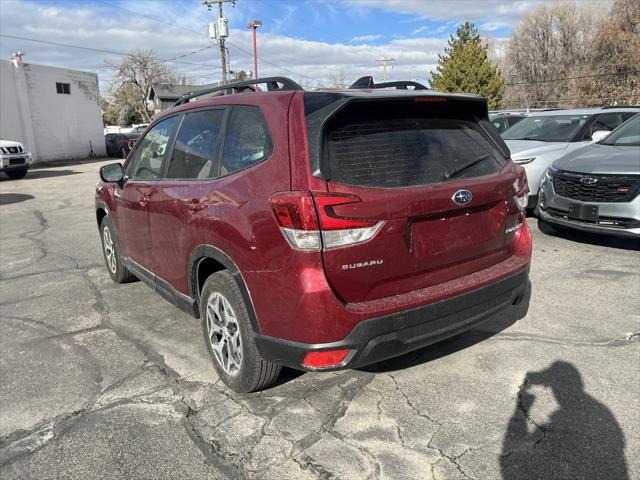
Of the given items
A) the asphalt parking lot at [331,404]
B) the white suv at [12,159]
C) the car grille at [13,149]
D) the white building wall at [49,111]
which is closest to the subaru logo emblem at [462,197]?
the asphalt parking lot at [331,404]

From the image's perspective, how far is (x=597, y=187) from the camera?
6113 millimetres

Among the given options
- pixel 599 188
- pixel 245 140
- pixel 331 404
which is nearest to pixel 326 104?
pixel 245 140

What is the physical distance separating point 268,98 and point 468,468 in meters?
2.24

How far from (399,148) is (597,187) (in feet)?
14.3

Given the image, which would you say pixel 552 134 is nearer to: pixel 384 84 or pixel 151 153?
pixel 384 84

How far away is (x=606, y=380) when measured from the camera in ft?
10.6

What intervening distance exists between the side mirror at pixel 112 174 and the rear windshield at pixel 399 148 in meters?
2.81

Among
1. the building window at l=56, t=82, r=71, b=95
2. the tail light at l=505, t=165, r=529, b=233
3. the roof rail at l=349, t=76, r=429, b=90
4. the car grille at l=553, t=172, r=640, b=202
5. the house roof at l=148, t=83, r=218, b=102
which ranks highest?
the house roof at l=148, t=83, r=218, b=102

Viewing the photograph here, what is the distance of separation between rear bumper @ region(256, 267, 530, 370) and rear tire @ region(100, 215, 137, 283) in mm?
2990

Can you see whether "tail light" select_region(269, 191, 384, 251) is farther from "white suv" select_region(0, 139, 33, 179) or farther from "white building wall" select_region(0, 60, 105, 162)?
"white building wall" select_region(0, 60, 105, 162)

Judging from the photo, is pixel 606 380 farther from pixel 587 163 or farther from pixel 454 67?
pixel 454 67

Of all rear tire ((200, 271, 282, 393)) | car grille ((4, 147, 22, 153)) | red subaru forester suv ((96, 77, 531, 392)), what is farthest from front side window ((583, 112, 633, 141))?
car grille ((4, 147, 22, 153))

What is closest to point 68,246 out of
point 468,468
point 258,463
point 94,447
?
point 94,447

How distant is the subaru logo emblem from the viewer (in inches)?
112
